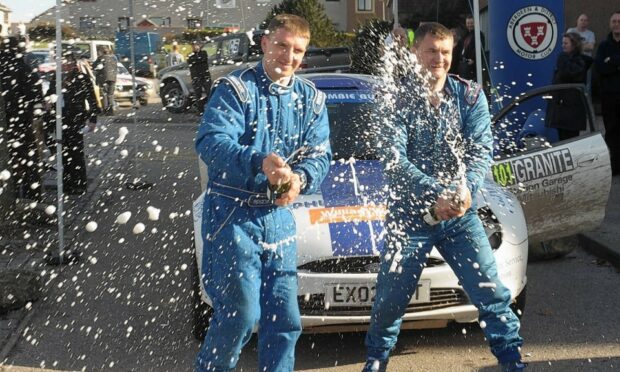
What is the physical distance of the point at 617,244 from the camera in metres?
8.18

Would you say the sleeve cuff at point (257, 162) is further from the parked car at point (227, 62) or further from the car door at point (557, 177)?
the parked car at point (227, 62)

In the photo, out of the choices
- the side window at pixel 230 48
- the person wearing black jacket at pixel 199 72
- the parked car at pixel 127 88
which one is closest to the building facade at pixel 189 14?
the parked car at pixel 127 88

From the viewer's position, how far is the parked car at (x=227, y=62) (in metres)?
23.9

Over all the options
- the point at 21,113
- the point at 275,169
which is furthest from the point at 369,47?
the point at 275,169

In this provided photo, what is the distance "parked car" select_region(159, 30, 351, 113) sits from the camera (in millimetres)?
23859

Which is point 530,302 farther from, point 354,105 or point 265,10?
point 265,10

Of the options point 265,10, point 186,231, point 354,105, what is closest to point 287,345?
point 354,105

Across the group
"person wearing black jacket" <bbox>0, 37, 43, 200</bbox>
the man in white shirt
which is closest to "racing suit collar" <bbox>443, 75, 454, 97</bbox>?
"person wearing black jacket" <bbox>0, 37, 43, 200</bbox>

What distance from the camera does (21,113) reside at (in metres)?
10.9

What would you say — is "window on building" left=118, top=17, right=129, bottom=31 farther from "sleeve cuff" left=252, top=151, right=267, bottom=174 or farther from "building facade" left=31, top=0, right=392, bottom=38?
"sleeve cuff" left=252, top=151, right=267, bottom=174

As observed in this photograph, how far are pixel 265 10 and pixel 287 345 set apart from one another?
5157 centimetres

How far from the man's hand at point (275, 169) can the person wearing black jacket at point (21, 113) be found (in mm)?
7276

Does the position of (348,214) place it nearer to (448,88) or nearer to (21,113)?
(448,88)

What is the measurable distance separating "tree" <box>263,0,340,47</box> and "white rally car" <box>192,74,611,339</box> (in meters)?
36.7
